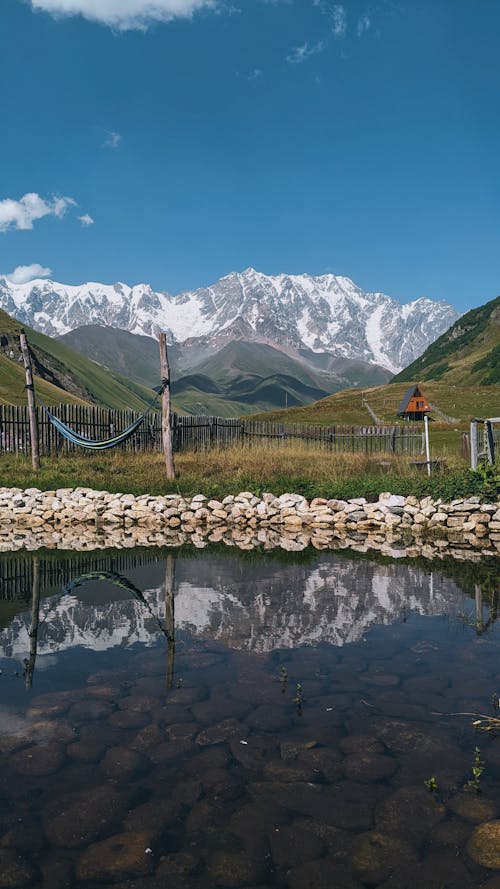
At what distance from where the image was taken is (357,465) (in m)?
20.7

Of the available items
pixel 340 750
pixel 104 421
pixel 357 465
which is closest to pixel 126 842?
pixel 340 750

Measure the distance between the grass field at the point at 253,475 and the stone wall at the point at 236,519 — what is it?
522 mm

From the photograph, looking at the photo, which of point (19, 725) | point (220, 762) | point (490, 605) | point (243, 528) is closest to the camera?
point (220, 762)

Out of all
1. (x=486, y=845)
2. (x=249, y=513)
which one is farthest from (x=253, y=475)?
(x=486, y=845)

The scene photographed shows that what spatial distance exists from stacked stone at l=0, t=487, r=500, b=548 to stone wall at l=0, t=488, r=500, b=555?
0.9 inches

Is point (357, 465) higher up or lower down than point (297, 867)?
higher up

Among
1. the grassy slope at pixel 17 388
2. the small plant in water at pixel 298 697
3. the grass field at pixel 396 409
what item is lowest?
the small plant in water at pixel 298 697

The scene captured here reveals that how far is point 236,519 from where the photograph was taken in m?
16.6

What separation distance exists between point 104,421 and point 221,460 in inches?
282

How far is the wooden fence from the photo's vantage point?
78.7ft

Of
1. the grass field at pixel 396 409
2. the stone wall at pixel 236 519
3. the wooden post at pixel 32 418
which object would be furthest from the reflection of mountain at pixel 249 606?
the grass field at pixel 396 409

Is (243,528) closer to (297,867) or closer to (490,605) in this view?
(490,605)

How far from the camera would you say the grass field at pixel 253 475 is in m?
16.9

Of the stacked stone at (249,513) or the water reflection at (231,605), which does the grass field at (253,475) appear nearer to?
the stacked stone at (249,513)
